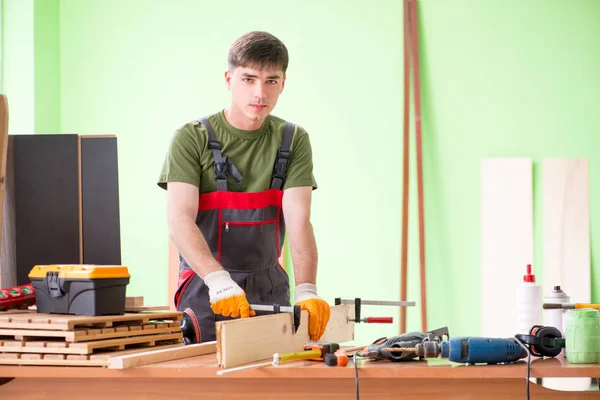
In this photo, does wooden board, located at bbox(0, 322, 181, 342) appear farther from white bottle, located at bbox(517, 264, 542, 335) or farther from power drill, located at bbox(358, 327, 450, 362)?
white bottle, located at bbox(517, 264, 542, 335)

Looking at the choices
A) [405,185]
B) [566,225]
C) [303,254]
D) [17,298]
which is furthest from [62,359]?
[566,225]

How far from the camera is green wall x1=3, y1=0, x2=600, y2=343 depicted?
15.1 feet

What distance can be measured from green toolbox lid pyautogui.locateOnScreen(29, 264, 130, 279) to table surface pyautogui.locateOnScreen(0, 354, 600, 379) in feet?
0.83

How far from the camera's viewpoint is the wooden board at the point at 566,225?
4.45 meters

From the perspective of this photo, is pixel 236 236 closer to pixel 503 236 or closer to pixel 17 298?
pixel 17 298

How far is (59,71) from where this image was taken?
5.12 metres

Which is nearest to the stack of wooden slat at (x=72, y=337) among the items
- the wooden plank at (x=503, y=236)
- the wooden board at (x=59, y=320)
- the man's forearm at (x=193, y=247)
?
the wooden board at (x=59, y=320)

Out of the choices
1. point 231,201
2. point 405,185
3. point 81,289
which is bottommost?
point 81,289

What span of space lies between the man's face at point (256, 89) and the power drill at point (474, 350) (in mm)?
951

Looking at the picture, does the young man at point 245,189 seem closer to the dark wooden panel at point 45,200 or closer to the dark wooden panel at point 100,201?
the dark wooden panel at point 100,201

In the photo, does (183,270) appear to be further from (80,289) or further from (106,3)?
(106,3)

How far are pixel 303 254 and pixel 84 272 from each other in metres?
0.80

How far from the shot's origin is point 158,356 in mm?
2119

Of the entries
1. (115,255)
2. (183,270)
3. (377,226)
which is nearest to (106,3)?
(377,226)
